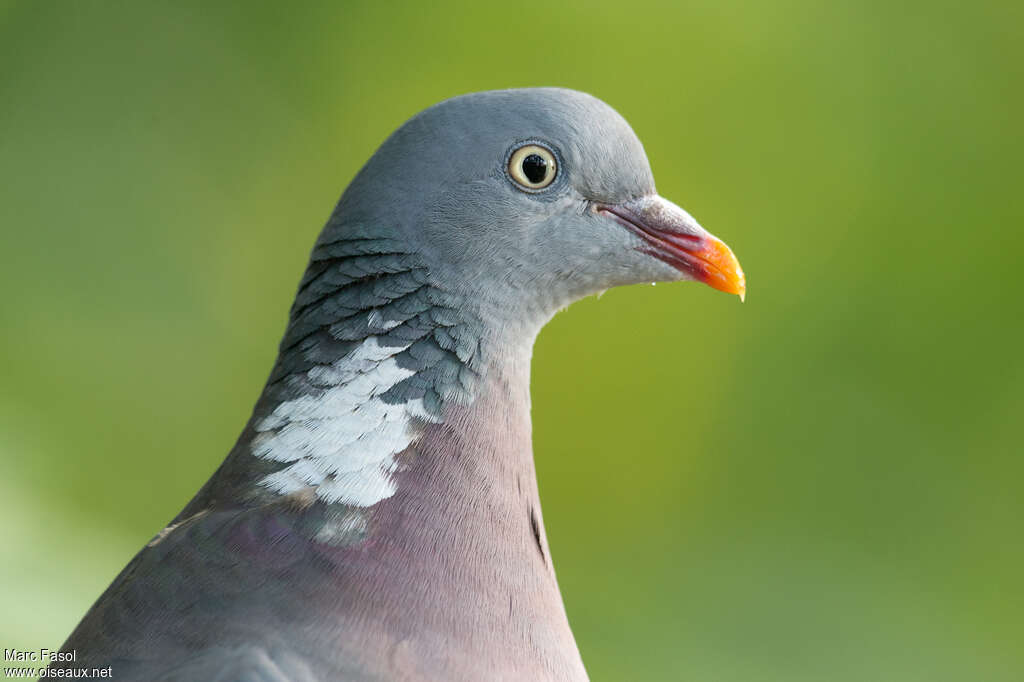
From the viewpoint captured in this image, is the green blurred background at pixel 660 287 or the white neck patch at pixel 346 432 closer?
the white neck patch at pixel 346 432

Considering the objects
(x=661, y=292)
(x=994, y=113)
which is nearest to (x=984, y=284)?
(x=994, y=113)

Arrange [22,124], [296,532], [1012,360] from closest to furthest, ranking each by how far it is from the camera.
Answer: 1. [296,532]
2. [22,124]
3. [1012,360]

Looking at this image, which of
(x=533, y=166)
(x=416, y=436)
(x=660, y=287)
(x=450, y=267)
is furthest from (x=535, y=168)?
(x=660, y=287)

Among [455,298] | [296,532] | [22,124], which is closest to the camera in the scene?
[296,532]

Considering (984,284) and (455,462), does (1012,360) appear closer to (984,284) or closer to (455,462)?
(984,284)

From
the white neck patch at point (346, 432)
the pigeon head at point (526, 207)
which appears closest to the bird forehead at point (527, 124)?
the pigeon head at point (526, 207)

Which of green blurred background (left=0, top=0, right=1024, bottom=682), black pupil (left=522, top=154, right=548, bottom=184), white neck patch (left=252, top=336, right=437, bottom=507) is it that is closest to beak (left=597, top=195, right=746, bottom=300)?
black pupil (left=522, top=154, right=548, bottom=184)

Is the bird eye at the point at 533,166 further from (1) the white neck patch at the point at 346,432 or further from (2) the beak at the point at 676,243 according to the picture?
(1) the white neck patch at the point at 346,432

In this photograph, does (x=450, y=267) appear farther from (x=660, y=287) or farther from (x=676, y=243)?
(x=660, y=287)
